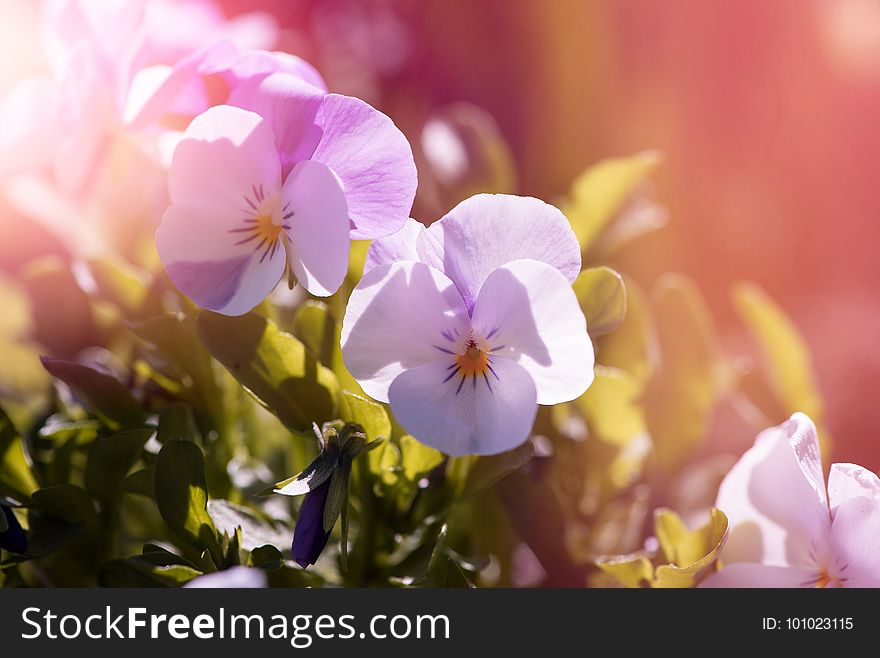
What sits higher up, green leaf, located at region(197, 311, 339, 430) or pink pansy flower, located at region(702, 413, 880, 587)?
green leaf, located at region(197, 311, 339, 430)

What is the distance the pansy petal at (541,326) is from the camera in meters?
0.33

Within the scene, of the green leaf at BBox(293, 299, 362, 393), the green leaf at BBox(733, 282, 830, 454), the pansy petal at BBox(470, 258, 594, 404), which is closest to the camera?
the pansy petal at BBox(470, 258, 594, 404)

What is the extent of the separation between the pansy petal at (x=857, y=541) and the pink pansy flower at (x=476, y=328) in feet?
0.46

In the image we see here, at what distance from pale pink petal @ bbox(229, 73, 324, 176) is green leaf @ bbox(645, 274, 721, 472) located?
252mm

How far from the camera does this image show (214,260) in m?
0.38

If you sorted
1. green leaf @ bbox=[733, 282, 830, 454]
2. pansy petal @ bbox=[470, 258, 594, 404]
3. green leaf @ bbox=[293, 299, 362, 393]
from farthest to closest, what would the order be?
green leaf @ bbox=[733, 282, 830, 454], green leaf @ bbox=[293, 299, 362, 393], pansy petal @ bbox=[470, 258, 594, 404]

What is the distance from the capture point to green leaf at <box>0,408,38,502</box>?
1.45 feet

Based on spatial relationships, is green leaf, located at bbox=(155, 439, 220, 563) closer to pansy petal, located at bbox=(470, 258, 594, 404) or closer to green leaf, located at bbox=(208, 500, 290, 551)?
green leaf, located at bbox=(208, 500, 290, 551)

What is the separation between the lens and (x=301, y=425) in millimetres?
421

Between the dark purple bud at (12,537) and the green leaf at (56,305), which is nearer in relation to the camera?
the dark purple bud at (12,537)

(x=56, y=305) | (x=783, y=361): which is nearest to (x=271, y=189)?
(x=56, y=305)

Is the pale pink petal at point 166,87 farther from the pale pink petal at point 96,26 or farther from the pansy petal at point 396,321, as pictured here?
the pansy petal at point 396,321

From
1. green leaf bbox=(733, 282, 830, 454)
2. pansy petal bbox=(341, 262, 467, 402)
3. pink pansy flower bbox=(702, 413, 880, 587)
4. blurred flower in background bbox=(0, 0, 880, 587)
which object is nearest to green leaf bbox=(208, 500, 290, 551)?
blurred flower in background bbox=(0, 0, 880, 587)

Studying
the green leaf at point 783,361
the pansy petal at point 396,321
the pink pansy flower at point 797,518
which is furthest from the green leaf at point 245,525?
the green leaf at point 783,361
